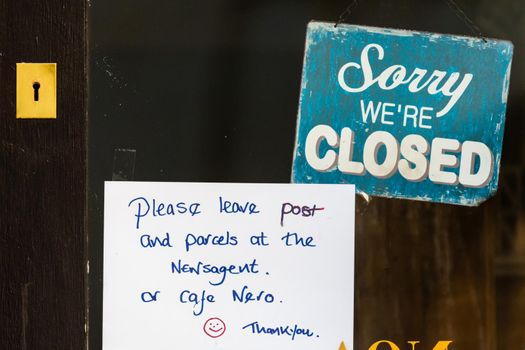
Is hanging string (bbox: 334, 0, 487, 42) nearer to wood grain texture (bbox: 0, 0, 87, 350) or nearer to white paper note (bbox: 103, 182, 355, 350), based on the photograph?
white paper note (bbox: 103, 182, 355, 350)

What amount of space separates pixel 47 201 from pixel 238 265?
548 mm

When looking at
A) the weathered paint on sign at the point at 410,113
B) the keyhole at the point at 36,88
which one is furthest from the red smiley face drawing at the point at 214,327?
the keyhole at the point at 36,88

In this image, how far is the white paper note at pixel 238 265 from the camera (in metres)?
1.45

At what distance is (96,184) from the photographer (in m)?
1.46

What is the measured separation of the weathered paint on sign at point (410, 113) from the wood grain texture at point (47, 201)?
641mm

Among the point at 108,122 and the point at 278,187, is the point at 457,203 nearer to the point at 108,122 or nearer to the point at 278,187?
the point at 278,187

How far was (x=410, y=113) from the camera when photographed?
4.74ft

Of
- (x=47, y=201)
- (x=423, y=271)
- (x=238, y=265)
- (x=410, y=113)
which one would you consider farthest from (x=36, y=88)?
(x=423, y=271)

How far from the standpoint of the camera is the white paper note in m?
1.45

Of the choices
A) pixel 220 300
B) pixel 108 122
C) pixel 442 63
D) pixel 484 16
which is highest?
pixel 484 16

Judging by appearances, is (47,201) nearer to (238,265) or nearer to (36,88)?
(36,88)

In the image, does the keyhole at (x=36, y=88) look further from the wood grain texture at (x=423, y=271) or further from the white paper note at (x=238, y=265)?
the wood grain texture at (x=423, y=271)

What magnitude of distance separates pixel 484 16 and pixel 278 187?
0.72 metres

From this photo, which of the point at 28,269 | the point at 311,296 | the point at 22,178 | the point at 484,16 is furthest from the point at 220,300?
the point at 484,16
